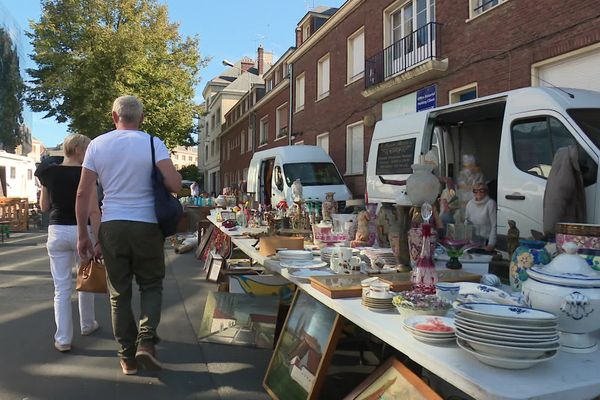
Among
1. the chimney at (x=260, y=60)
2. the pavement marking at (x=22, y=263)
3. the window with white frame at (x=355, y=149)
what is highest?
the chimney at (x=260, y=60)

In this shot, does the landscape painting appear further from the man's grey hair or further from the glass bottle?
the glass bottle

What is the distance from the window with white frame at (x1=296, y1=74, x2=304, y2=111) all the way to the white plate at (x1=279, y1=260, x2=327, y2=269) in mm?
17763

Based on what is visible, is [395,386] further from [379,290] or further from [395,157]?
[395,157]

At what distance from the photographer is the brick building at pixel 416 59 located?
8117 mm

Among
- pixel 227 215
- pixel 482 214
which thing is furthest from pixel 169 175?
pixel 227 215

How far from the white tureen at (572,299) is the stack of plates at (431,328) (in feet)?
1.12

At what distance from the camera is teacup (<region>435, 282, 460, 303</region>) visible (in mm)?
2298

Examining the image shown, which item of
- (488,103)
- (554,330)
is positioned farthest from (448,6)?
(554,330)

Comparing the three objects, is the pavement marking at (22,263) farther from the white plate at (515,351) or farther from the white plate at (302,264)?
the white plate at (515,351)

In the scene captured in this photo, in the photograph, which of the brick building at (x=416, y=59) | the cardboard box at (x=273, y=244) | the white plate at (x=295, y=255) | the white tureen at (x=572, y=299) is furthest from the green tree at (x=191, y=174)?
the white tureen at (x=572, y=299)

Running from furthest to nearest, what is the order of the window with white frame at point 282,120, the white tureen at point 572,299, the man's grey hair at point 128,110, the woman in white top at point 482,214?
the window with white frame at point 282,120
the woman in white top at point 482,214
the man's grey hair at point 128,110
the white tureen at point 572,299

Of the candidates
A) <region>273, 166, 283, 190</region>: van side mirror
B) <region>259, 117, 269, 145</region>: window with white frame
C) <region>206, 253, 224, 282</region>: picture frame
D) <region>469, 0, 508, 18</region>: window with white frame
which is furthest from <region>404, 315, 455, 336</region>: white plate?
<region>259, 117, 269, 145</region>: window with white frame

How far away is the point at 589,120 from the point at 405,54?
8110mm

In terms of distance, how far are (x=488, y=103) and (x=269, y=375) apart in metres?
4.66
